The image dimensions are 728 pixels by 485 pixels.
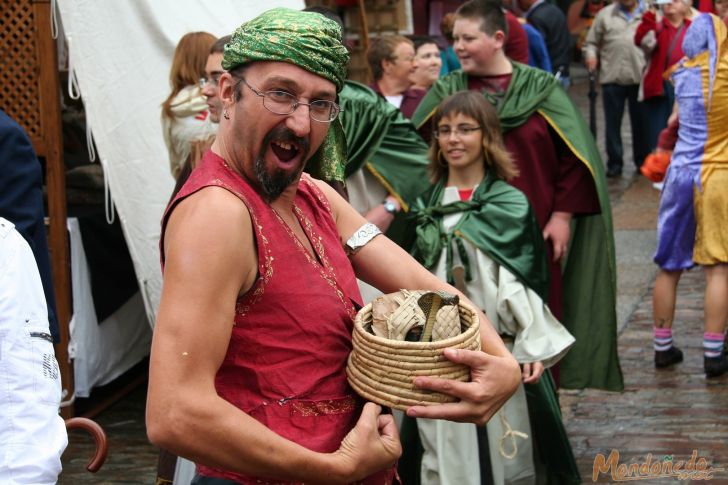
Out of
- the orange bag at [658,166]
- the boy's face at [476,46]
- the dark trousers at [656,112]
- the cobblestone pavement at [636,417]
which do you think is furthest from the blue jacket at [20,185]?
the dark trousers at [656,112]

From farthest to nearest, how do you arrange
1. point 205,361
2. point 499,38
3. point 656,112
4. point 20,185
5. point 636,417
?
1. point 656,112
2. point 636,417
3. point 499,38
4. point 20,185
5. point 205,361

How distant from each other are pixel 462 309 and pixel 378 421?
0.33 meters

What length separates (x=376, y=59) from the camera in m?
6.77

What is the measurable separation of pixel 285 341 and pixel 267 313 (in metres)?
0.07

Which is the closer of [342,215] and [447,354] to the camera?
[447,354]

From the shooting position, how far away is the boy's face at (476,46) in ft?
18.4

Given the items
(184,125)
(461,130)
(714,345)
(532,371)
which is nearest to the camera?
(532,371)

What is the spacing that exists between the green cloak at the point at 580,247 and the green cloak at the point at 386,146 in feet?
1.19

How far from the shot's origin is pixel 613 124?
11.9m

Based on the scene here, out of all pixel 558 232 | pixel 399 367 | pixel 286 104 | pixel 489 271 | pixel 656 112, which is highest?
pixel 286 104

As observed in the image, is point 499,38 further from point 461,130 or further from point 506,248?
point 506,248

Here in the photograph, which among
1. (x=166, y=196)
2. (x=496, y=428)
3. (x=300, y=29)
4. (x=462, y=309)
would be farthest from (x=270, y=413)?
(x=166, y=196)

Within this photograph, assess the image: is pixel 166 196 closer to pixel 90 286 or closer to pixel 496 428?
pixel 90 286

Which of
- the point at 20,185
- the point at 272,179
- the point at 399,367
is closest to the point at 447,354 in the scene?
the point at 399,367
